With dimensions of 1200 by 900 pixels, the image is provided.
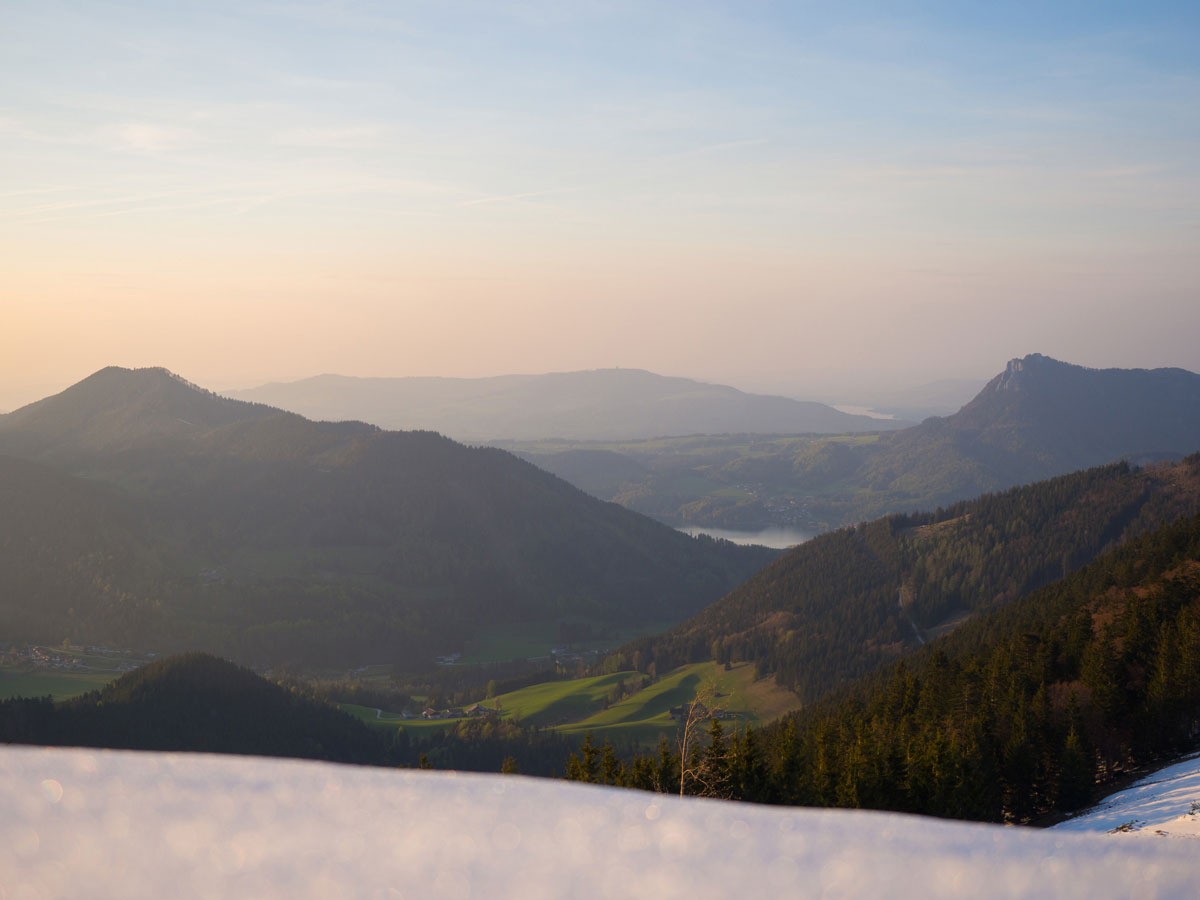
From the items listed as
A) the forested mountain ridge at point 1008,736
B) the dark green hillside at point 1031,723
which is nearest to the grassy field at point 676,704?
the dark green hillside at point 1031,723

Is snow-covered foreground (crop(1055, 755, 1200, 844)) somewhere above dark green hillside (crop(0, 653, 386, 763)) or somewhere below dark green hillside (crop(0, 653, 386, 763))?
above

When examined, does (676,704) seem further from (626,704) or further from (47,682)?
(47,682)

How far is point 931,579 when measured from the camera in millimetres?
177000

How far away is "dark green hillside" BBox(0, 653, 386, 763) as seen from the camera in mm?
110688

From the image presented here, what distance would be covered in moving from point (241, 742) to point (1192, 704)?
107 meters

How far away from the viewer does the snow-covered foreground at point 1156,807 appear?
1888cm

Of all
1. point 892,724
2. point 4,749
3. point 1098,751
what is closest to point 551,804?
point 4,749

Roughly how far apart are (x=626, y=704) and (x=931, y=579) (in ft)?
224

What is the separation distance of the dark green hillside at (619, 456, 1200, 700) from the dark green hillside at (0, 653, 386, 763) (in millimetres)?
76350

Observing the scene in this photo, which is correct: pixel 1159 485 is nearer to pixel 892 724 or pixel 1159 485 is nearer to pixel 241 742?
pixel 892 724

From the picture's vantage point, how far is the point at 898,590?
592 feet

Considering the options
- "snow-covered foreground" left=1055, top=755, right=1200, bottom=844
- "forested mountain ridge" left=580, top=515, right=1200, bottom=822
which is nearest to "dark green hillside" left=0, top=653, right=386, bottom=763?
"forested mountain ridge" left=580, top=515, right=1200, bottom=822

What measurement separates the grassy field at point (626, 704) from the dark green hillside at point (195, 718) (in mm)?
19946

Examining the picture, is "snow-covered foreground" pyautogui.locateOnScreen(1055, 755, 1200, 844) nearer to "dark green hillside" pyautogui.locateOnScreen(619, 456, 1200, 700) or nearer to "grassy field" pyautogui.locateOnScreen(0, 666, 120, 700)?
"dark green hillside" pyautogui.locateOnScreen(619, 456, 1200, 700)
